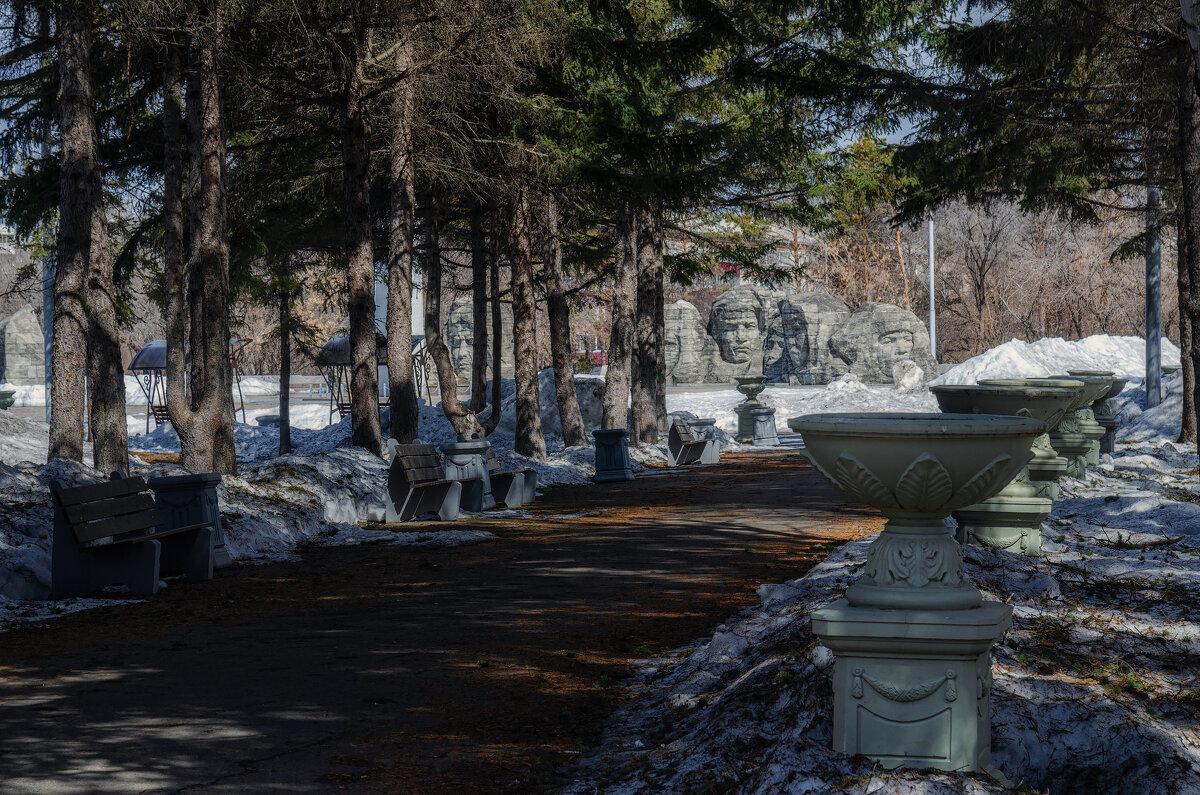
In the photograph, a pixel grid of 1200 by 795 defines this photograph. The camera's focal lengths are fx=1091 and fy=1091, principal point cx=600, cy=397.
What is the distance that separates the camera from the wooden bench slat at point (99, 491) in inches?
317

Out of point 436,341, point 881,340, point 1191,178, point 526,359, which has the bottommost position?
point 526,359

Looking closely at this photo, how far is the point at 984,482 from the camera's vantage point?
3.73 metres

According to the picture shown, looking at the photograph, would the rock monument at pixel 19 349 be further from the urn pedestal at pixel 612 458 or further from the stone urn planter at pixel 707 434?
the urn pedestal at pixel 612 458

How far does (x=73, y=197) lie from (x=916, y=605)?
1224 centimetres

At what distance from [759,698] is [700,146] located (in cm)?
1377

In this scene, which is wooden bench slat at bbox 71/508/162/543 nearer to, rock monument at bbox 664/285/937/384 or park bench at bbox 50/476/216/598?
park bench at bbox 50/476/216/598

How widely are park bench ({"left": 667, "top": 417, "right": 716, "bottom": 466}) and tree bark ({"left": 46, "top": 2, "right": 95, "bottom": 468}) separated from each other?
11121 mm

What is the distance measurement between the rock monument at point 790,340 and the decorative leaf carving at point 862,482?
39199mm

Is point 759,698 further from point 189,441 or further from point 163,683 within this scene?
point 189,441

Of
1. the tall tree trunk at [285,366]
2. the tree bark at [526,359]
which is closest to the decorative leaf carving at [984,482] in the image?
the tree bark at [526,359]

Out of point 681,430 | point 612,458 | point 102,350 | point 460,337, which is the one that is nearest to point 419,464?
point 612,458

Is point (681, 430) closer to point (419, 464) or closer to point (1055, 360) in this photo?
point (419, 464)

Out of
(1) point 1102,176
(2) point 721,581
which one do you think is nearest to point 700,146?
(1) point 1102,176

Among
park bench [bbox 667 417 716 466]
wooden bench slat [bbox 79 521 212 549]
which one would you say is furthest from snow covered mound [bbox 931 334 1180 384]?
wooden bench slat [bbox 79 521 212 549]
